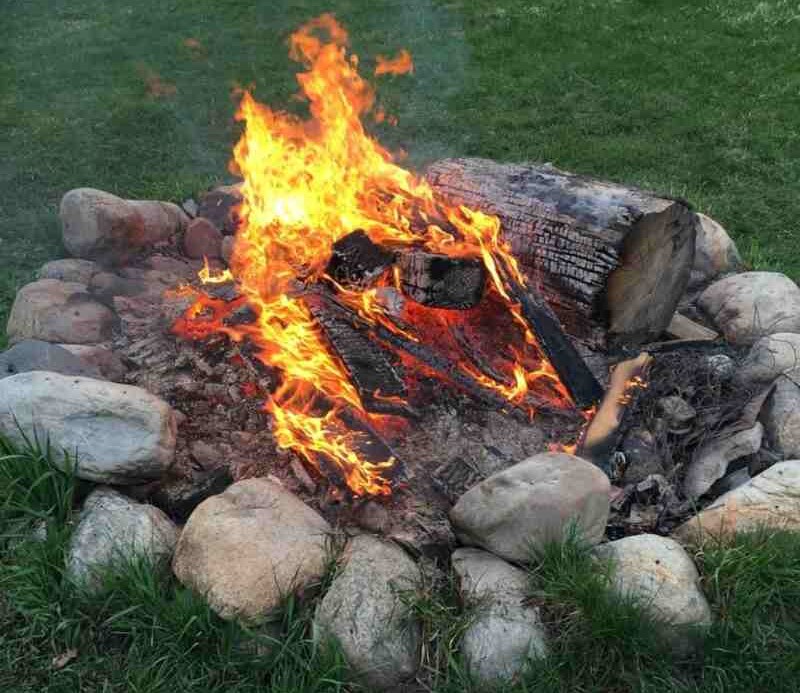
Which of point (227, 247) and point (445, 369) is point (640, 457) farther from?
point (227, 247)

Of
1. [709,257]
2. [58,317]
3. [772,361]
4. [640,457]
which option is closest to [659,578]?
[640,457]

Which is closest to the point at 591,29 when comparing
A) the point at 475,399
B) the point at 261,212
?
the point at 261,212

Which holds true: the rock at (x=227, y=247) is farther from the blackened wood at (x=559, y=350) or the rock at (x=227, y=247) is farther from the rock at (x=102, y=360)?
the blackened wood at (x=559, y=350)

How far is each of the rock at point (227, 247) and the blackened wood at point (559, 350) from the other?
2.24 meters

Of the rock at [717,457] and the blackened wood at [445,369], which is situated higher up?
the blackened wood at [445,369]

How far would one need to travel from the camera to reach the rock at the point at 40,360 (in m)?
4.00

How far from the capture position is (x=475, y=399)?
412 cm

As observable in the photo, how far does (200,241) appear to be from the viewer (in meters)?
5.79

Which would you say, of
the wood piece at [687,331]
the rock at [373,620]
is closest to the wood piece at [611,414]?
the wood piece at [687,331]

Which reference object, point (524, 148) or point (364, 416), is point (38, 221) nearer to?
point (364, 416)

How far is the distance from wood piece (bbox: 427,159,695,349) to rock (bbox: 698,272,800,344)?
410mm

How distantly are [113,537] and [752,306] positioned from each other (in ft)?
12.1

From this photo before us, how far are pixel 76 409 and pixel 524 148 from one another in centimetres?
605

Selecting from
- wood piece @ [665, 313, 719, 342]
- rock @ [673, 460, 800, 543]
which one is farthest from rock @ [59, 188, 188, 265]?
rock @ [673, 460, 800, 543]
